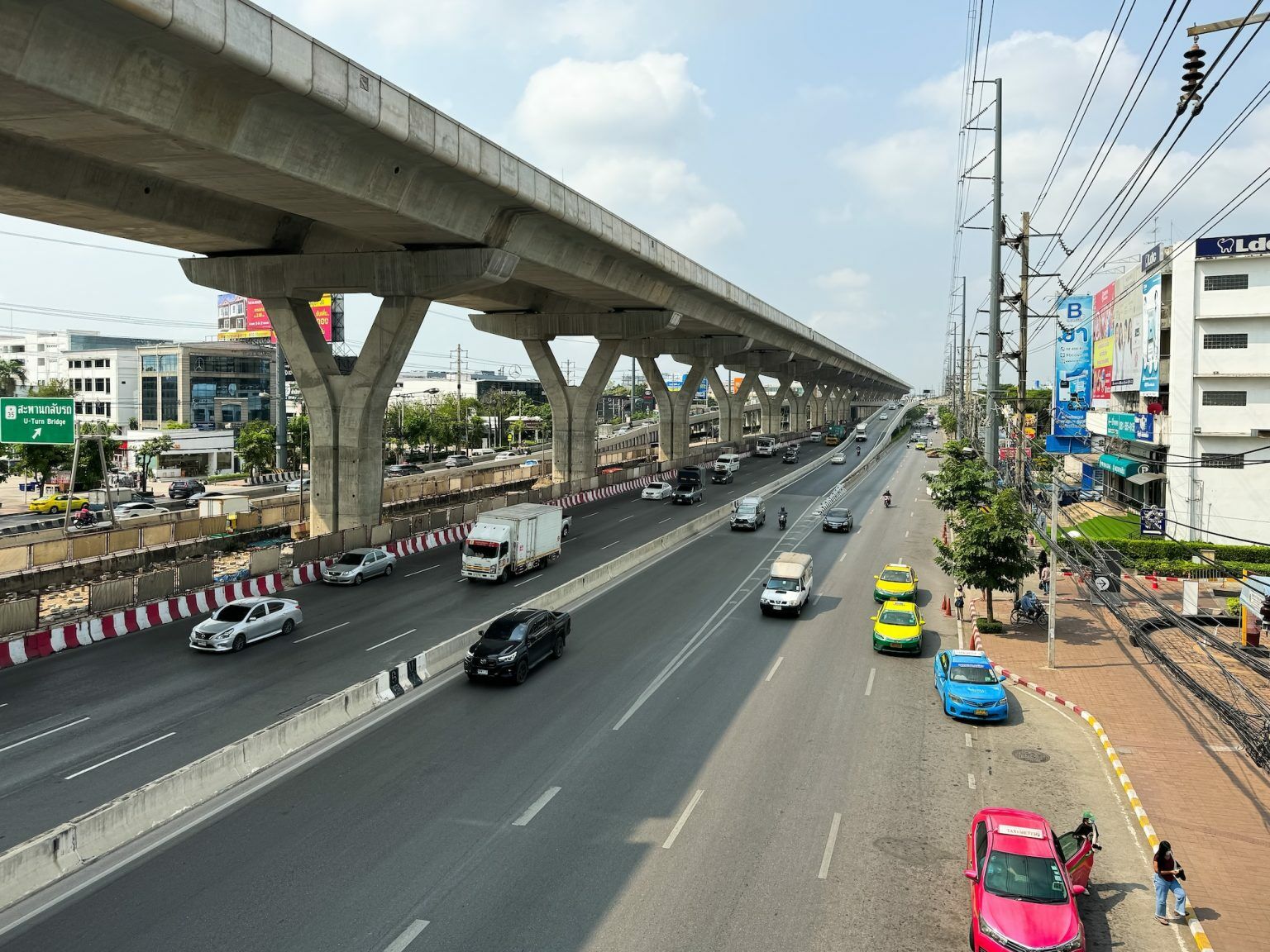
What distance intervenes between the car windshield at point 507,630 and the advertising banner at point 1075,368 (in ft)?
191

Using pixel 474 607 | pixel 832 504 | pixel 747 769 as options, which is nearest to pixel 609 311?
pixel 832 504

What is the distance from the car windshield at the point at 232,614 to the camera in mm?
25062

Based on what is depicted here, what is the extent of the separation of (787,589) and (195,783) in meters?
19.7

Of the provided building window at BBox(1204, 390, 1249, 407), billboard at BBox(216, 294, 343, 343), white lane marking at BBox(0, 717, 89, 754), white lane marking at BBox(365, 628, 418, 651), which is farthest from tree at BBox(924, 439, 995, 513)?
billboard at BBox(216, 294, 343, 343)

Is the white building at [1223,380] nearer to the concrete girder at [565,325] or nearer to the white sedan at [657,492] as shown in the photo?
the concrete girder at [565,325]

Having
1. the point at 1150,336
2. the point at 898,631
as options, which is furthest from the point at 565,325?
the point at 898,631

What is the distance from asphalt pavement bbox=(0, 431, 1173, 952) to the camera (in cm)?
1135

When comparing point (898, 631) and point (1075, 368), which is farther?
point (1075, 368)

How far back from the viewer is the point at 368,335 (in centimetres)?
3694

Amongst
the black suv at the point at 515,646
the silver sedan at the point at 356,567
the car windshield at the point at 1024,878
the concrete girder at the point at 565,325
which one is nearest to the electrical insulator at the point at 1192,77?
the car windshield at the point at 1024,878

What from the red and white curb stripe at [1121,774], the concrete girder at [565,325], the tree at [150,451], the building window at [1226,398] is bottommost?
the red and white curb stripe at [1121,774]

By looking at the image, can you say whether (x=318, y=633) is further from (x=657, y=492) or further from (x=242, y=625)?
(x=657, y=492)

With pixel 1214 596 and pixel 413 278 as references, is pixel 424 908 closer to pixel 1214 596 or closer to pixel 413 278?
pixel 413 278

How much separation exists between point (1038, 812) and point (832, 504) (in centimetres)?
4585
